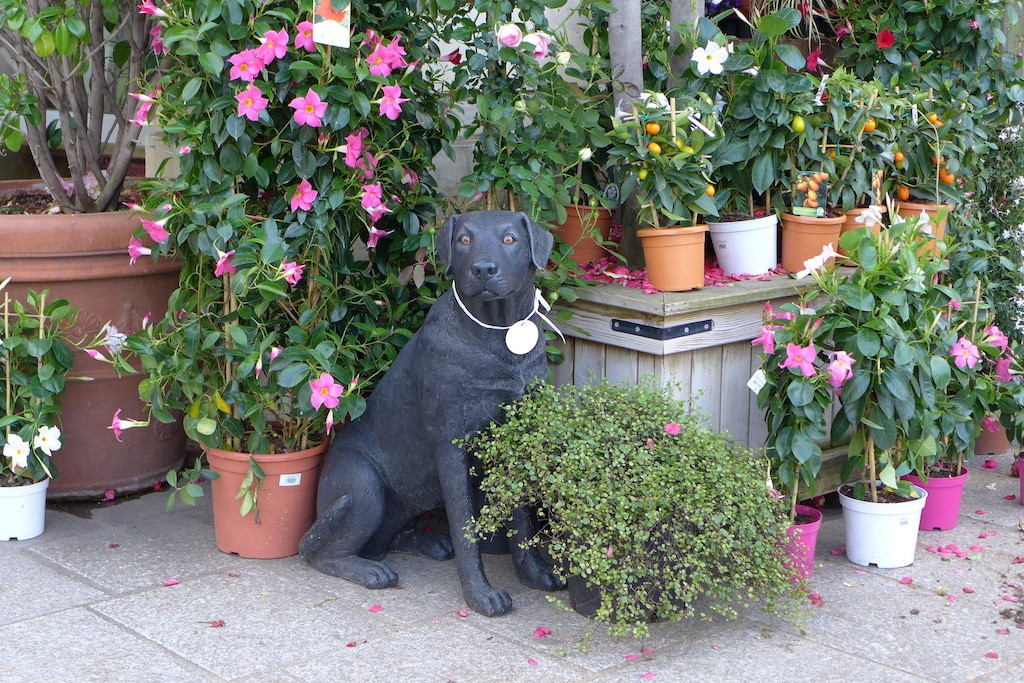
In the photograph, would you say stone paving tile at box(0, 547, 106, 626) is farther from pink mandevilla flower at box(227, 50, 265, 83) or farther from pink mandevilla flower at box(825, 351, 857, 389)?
pink mandevilla flower at box(825, 351, 857, 389)

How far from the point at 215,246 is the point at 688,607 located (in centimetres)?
171

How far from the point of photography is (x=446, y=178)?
4.81 m

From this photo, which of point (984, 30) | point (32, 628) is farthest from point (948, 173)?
point (32, 628)

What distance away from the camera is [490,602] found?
335cm

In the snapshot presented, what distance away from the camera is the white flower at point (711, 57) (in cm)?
388

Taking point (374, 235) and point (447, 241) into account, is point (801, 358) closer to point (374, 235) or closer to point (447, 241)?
point (447, 241)

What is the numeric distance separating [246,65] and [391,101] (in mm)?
429

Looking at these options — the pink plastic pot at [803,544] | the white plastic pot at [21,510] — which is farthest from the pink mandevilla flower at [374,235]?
the pink plastic pot at [803,544]

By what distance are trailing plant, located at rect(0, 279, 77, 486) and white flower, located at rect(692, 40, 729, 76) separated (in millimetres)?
2301

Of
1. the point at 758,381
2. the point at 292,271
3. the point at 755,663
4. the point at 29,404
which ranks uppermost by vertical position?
the point at 292,271

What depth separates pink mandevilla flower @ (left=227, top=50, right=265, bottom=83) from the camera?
10.7 feet

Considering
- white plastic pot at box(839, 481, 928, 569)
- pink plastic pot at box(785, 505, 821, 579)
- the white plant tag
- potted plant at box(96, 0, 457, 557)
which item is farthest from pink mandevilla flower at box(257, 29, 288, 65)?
white plastic pot at box(839, 481, 928, 569)

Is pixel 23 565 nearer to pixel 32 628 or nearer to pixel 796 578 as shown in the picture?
pixel 32 628

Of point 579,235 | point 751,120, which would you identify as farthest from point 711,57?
point 579,235
